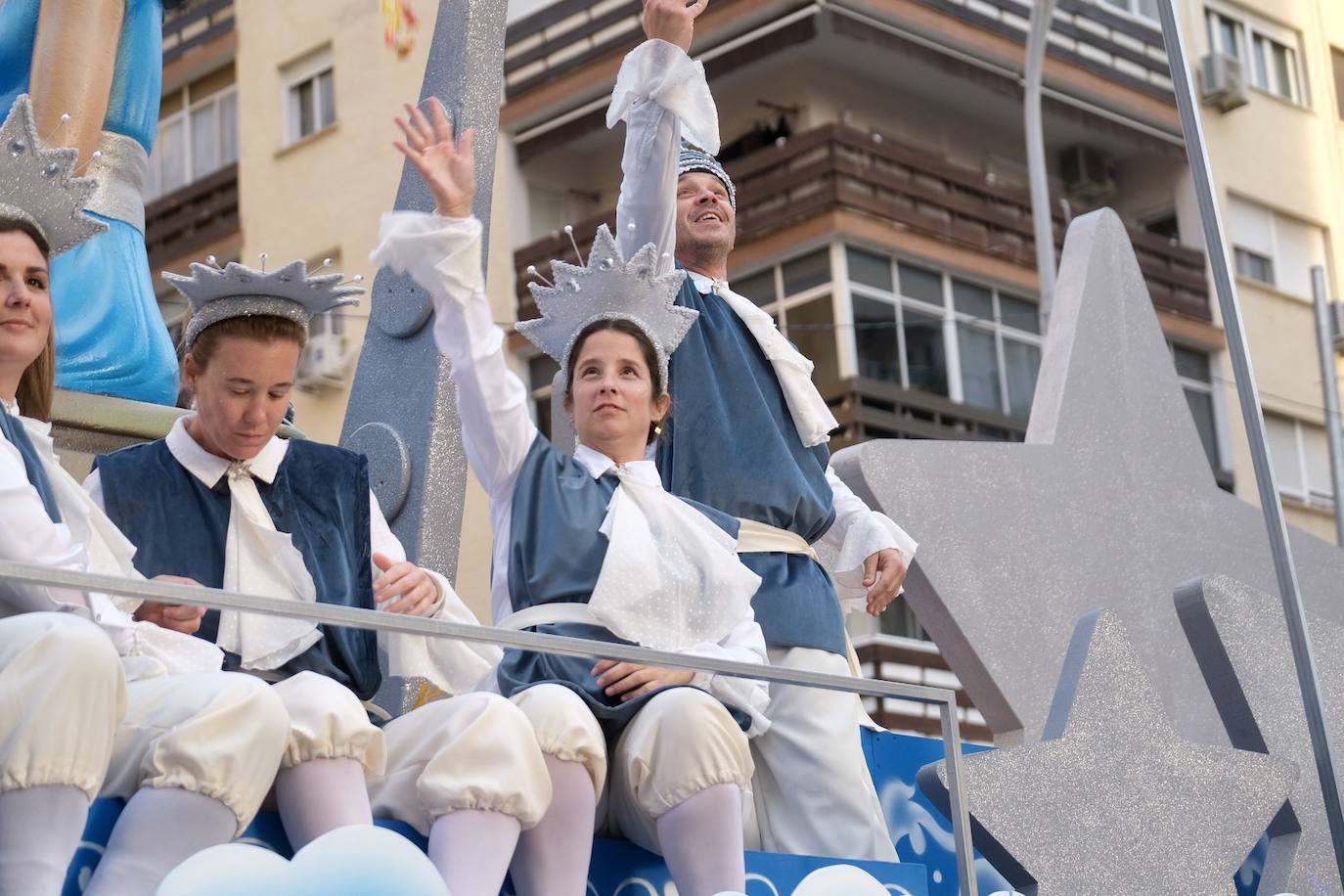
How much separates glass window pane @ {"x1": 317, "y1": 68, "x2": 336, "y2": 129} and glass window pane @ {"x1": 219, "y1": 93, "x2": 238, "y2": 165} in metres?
1.17

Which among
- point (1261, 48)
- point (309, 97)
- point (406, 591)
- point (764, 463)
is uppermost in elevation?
point (1261, 48)

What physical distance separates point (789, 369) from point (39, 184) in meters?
1.81

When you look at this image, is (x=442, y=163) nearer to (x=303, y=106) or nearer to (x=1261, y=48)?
(x=303, y=106)

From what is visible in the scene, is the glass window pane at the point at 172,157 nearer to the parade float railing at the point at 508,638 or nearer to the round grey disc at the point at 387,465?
the round grey disc at the point at 387,465

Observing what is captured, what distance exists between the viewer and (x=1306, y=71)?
22547 millimetres

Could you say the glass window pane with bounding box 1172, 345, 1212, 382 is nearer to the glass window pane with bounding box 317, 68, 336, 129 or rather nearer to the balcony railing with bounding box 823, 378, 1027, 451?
the balcony railing with bounding box 823, 378, 1027, 451

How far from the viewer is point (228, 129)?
21.6 metres

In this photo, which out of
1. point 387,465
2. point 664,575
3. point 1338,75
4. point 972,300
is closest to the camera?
point 664,575

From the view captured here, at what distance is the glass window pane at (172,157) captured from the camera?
22.2 meters

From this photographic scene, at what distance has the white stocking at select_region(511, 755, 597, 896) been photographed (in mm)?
3623

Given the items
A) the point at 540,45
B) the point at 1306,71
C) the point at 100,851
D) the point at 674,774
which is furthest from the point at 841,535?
the point at 1306,71

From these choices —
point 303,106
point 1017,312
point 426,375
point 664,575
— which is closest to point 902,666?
point 1017,312

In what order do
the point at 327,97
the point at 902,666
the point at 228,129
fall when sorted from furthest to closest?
the point at 228,129 < the point at 327,97 < the point at 902,666

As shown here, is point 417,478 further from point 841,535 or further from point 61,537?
point 61,537
